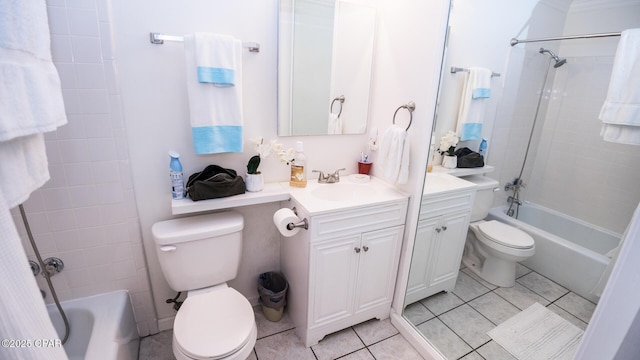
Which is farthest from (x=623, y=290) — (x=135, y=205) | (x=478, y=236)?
(x=135, y=205)

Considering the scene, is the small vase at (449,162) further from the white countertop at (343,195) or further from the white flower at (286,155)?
the white flower at (286,155)

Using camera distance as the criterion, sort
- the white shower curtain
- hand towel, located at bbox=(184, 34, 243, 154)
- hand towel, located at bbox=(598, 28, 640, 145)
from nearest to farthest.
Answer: the white shower curtain
hand towel, located at bbox=(598, 28, 640, 145)
hand towel, located at bbox=(184, 34, 243, 154)

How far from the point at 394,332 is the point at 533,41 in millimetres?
1810

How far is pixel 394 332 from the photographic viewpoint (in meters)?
1.82

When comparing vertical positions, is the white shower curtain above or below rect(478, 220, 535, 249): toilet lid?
above

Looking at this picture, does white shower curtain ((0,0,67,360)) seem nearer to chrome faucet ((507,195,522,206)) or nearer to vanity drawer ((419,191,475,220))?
vanity drawer ((419,191,475,220))

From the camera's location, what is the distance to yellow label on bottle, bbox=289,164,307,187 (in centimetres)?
173

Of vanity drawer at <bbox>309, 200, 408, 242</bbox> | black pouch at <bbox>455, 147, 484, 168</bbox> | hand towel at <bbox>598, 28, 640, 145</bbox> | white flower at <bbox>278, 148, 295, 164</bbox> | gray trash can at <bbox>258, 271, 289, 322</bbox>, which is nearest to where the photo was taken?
hand towel at <bbox>598, 28, 640, 145</bbox>

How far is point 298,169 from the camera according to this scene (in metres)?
1.72

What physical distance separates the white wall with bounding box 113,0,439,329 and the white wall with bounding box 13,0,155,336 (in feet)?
0.19

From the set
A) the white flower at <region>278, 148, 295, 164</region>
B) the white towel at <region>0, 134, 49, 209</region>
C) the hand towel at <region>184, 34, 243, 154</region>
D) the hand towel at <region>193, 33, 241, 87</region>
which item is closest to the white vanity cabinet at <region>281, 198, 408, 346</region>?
the white flower at <region>278, 148, 295, 164</region>

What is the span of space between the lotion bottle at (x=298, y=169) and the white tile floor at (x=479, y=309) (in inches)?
44.1

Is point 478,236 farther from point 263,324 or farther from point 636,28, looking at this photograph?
point 263,324

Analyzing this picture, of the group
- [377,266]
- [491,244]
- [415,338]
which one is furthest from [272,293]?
[491,244]
